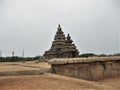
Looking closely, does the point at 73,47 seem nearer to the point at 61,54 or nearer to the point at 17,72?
the point at 61,54

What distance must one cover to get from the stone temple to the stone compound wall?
16.9 metres

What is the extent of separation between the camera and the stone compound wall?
38.9ft

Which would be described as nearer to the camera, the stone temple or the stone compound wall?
the stone compound wall

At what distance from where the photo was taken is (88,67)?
12.8m

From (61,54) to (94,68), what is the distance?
17613 mm

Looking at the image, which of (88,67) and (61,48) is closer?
(88,67)

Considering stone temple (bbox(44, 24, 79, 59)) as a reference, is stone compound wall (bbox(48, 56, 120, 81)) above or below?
below

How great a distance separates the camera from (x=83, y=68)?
12578mm

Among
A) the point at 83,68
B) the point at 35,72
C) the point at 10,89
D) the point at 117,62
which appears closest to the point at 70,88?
the point at 10,89

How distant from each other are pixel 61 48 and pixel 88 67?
18.0m

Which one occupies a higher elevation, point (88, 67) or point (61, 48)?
point (61, 48)

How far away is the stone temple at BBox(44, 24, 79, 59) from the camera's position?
101 ft

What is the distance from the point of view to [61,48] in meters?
30.7

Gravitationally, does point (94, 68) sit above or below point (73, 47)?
below
